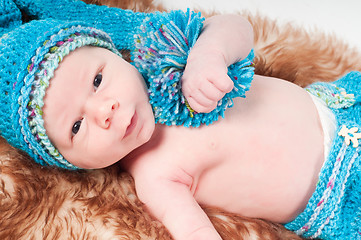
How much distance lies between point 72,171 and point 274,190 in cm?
49

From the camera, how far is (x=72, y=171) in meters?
1.12

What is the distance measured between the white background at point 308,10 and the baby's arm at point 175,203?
0.71 metres

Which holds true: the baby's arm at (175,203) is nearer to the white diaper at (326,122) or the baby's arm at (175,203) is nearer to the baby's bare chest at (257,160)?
the baby's bare chest at (257,160)

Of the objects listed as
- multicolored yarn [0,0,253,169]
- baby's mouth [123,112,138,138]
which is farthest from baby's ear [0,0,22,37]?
baby's mouth [123,112,138,138]

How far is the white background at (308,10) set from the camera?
5.27 ft

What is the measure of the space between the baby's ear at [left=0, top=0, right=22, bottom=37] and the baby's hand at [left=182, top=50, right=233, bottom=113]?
48 centimetres

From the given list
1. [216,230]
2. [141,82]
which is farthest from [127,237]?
[141,82]

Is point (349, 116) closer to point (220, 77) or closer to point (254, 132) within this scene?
point (254, 132)

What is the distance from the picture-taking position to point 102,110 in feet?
3.12

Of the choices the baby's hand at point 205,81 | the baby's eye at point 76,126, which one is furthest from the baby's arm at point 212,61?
the baby's eye at point 76,126

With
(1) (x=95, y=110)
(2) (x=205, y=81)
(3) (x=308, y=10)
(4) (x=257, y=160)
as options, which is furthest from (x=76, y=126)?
(3) (x=308, y=10)

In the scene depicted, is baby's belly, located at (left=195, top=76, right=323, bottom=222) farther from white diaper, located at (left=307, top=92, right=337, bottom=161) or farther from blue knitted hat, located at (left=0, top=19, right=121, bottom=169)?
blue knitted hat, located at (left=0, top=19, right=121, bottom=169)

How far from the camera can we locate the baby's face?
96cm

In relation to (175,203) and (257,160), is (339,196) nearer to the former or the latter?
(257,160)
